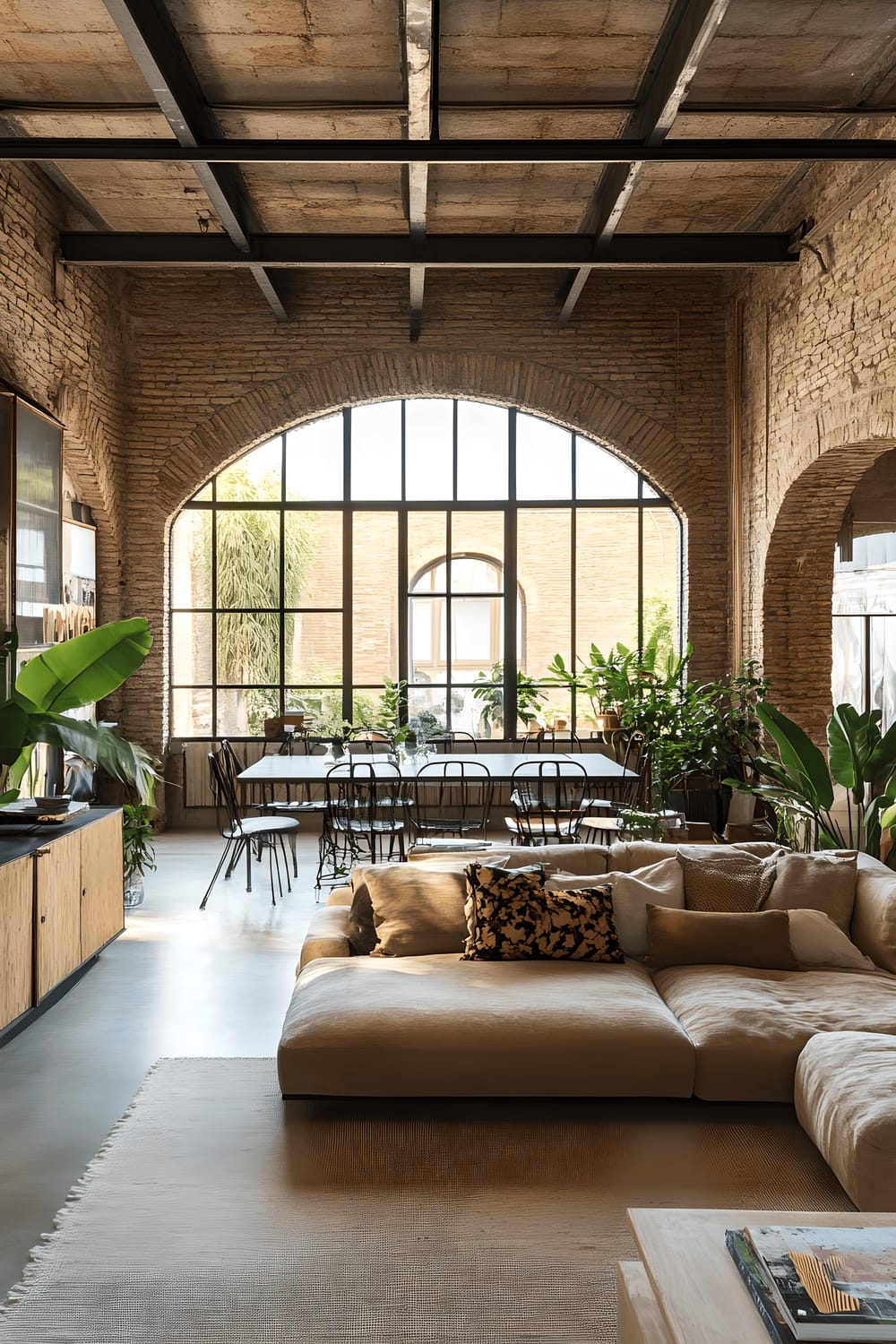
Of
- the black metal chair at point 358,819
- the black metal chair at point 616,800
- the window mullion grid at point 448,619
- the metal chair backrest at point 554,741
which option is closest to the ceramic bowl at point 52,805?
the black metal chair at point 358,819

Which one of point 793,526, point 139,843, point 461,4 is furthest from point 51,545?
point 793,526

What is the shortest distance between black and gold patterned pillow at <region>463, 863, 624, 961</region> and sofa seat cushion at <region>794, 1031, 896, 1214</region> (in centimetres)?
105

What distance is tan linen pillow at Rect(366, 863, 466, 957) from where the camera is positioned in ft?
14.5

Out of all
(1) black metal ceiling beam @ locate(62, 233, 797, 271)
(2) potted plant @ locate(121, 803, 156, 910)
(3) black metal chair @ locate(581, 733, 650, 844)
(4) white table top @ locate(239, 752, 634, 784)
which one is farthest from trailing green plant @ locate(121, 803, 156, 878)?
(1) black metal ceiling beam @ locate(62, 233, 797, 271)

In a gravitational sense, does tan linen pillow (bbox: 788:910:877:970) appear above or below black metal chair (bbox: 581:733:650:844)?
below

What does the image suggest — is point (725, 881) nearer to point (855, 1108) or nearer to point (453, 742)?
point (855, 1108)

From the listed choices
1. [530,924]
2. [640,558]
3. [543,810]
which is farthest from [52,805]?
[640,558]

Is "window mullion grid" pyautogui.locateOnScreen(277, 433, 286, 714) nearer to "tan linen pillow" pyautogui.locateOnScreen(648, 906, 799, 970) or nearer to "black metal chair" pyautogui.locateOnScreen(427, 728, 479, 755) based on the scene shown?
"black metal chair" pyautogui.locateOnScreen(427, 728, 479, 755)

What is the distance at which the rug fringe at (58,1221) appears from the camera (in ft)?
8.74

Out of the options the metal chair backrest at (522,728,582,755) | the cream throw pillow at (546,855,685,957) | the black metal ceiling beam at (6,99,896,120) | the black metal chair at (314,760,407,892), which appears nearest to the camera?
the cream throw pillow at (546,855,685,957)

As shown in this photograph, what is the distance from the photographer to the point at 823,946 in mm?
4387

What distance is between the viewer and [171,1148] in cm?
345

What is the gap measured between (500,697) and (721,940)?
637cm

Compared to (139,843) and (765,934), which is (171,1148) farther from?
(139,843)
